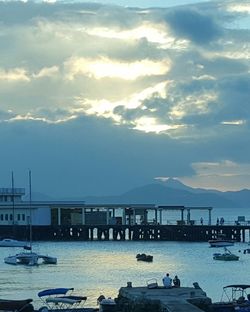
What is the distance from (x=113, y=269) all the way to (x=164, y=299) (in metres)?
53.5

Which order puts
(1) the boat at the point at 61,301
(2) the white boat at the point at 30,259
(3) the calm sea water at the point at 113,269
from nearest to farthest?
(1) the boat at the point at 61,301, (3) the calm sea water at the point at 113,269, (2) the white boat at the point at 30,259

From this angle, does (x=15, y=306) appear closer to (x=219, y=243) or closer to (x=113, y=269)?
(x=113, y=269)

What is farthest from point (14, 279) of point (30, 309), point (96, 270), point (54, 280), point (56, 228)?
point (56, 228)

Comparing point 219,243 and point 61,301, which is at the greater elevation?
point 219,243

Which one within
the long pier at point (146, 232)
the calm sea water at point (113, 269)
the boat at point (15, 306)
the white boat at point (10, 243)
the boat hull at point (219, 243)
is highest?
the long pier at point (146, 232)

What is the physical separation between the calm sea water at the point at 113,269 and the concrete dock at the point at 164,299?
17.7 m

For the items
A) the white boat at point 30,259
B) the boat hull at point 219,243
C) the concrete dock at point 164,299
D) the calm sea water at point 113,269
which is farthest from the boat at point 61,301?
the boat hull at point 219,243

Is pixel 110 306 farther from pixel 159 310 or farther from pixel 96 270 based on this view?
pixel 96 270

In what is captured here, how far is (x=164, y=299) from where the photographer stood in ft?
106

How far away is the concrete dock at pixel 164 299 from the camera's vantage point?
99.9ft

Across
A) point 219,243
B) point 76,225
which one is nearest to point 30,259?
point 219,243

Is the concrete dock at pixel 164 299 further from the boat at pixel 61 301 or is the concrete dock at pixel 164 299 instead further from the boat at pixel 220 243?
the boat at pixel 220 243

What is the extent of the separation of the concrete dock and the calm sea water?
17.7 m

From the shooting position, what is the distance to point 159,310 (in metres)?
31.3
